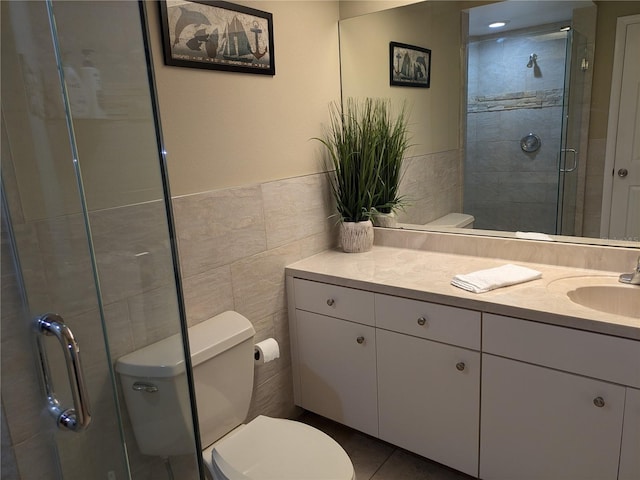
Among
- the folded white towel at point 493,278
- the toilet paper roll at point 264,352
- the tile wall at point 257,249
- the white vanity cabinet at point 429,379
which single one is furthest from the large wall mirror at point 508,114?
the toilet paper roll at point 264,352

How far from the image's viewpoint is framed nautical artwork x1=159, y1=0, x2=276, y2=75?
158 cm

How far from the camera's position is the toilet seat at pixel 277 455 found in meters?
1.42

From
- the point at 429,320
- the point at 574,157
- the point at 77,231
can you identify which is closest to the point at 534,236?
the point at 574,157

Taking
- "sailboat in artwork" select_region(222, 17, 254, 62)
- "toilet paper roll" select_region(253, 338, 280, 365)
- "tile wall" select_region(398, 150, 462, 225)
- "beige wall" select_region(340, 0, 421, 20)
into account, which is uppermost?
"beige wall" select_region(340, 0, 421, 20)

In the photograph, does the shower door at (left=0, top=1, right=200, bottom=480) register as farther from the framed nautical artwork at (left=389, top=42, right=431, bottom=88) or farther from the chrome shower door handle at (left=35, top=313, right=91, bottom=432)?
the framed nautical artwork at (left=389, top=42, right=431, bottom=88)

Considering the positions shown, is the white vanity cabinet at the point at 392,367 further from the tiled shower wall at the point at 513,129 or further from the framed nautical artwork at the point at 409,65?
the framed nautical artwork at the point at 409,65

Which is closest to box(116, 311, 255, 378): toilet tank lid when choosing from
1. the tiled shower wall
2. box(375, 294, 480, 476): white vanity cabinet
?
box(375, 294, 480, 476): white vanity cabinet

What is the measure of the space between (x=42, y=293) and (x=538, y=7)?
203cm

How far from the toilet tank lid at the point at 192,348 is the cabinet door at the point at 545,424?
2.96 ft

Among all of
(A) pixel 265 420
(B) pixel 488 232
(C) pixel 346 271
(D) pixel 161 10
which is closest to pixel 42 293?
(A) pixel 265 420

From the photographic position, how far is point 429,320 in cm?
174

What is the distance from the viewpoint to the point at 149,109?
1056 mm

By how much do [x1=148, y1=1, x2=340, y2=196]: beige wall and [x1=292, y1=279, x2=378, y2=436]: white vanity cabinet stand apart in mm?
599

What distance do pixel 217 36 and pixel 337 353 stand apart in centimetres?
138
